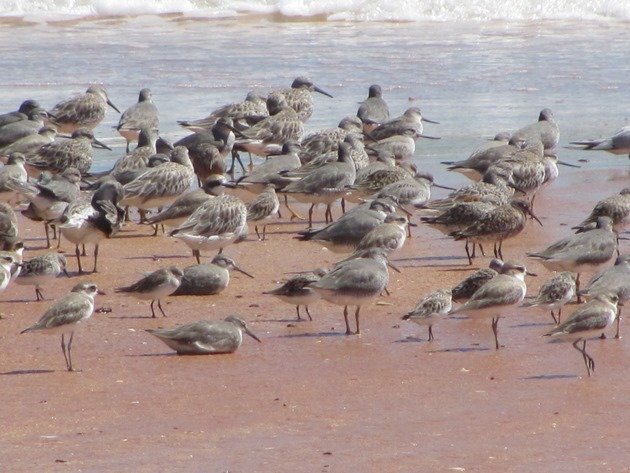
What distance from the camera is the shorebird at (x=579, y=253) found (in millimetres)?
10758

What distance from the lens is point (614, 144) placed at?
645 inches

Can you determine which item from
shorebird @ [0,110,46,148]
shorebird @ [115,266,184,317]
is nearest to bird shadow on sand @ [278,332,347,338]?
shorebird @ [115,266,184,317]

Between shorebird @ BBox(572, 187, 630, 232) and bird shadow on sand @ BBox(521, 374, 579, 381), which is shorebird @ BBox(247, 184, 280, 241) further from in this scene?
bird shadow on sand @ BBox(521, 374, 579, 381)

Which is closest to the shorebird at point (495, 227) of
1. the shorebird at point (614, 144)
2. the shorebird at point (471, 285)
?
the shorebird at point (471, 285)

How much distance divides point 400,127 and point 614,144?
2.55 metres

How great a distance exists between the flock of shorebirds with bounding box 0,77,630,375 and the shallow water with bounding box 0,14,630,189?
78 centimetres

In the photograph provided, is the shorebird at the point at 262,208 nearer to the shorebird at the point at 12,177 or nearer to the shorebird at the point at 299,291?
the shorebird at the point at 12,177

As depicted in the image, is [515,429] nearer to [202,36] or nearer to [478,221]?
[478,221]

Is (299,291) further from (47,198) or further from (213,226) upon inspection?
(47,198)

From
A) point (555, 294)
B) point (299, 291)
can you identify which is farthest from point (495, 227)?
point (299, 291)

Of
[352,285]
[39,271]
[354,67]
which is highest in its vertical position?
[352,285]

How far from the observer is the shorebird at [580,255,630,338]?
975 cm

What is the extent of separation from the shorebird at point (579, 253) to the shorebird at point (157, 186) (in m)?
3.94

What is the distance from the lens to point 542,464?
7152 mm
